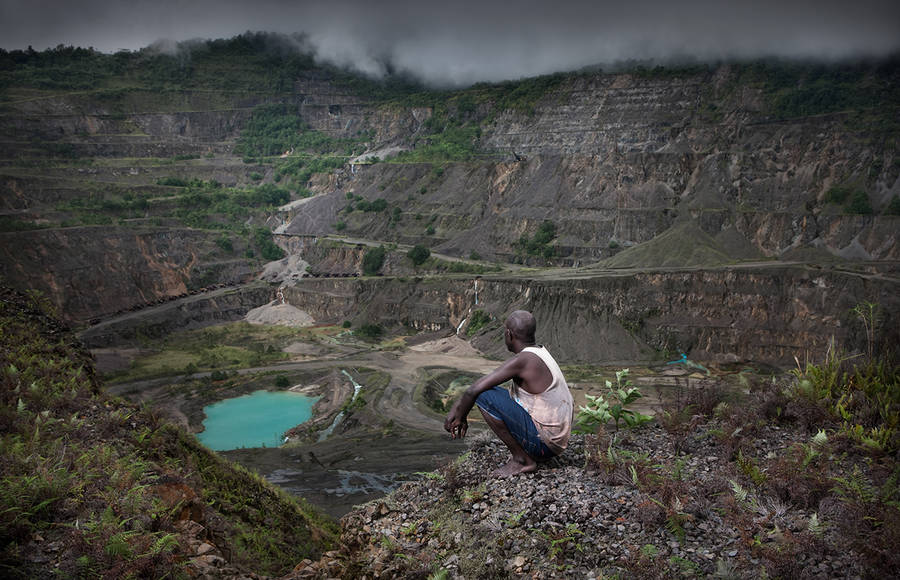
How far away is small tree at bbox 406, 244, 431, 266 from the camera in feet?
224

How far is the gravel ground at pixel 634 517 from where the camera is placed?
6.48 metres

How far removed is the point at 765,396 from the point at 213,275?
6970 centimetres

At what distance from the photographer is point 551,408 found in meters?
8.49

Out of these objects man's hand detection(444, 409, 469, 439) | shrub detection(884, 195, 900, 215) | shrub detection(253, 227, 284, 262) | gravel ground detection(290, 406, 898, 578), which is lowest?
shrub detection(253, 227, 284, 262)

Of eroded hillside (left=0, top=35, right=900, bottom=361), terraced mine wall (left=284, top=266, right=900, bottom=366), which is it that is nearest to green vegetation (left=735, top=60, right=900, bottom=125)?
eroded hillside (left=0, top=35, right=900, bottom=361)

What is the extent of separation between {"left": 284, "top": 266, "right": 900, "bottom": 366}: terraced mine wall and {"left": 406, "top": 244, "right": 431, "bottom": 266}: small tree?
10465 millimetres

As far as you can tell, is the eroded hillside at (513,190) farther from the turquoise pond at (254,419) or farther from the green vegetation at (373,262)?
the turquoise pond at (254,419)

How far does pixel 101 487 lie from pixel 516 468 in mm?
5327

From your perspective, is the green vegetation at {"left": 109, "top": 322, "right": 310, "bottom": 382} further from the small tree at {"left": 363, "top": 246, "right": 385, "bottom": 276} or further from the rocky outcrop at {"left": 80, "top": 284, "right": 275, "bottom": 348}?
the small tree at {"left": 363, "top": 246, "right": 385, "bottom": 276}

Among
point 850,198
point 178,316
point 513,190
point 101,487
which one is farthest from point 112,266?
point 850,198

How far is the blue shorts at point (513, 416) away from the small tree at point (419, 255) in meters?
60.0

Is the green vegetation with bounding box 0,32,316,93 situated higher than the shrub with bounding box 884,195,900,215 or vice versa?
the green vegetation with bounding box 0,32,316,93

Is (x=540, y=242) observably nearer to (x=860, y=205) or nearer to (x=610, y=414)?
(x=860, y=205)

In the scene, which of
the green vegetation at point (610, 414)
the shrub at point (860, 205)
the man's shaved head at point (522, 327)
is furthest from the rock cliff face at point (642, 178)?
the man's shaved head at point (522, 327)
